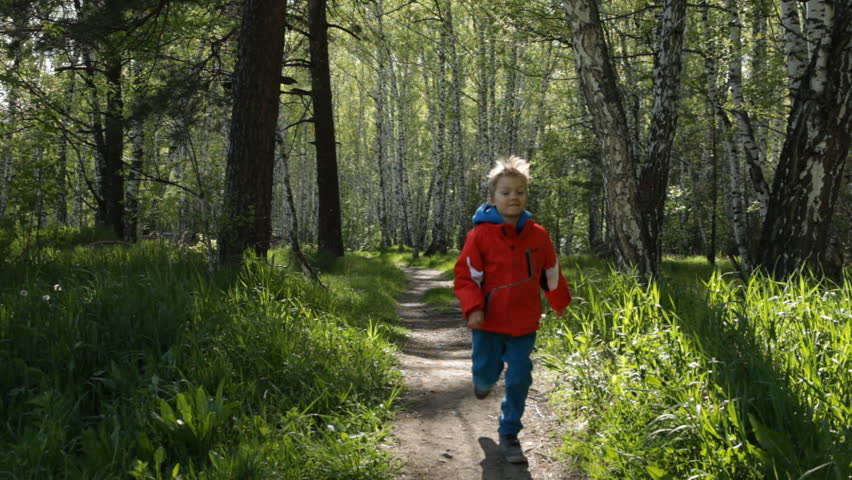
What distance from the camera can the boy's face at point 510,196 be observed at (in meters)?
3.56

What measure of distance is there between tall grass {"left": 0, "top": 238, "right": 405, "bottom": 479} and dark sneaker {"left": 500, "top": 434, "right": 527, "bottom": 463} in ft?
2.46

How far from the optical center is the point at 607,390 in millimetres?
3713

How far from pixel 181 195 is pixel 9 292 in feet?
12.2

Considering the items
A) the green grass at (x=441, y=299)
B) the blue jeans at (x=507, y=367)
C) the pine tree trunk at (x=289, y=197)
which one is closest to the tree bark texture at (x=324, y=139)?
the pine tree trunk at (x=289, y=197)

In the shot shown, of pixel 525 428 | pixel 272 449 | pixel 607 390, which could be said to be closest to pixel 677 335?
pixel 607 390

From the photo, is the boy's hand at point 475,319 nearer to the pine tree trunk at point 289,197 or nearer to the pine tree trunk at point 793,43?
the pine tree trunk at point 289,197

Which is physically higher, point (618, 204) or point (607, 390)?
point (618, 204)

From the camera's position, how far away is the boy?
11.5 feet

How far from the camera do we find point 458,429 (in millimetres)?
Result: 3955

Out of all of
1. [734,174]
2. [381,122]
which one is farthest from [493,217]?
[381,122]

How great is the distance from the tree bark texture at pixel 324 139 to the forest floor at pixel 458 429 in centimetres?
713

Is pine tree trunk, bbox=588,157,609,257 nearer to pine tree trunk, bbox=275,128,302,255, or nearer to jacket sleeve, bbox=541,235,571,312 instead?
pine tree trunk, bbox=275,128,302,255

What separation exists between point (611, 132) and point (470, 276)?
9.86 feet

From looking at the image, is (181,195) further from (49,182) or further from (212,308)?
(212,308)
